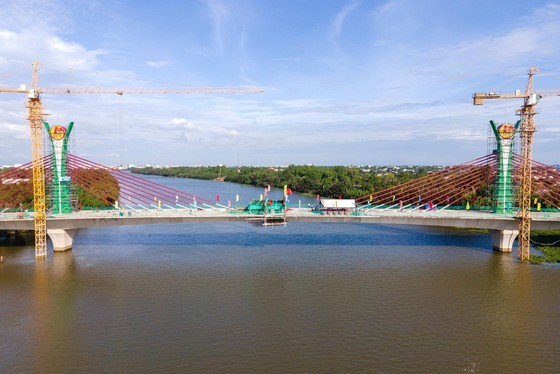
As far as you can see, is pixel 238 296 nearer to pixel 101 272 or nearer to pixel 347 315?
pixel 347 315

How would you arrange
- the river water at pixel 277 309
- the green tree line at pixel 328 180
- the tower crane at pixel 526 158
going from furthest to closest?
the green tree line at pixel 328 180, the tower crane at pixel 526 158, the river water at pixel 277 309

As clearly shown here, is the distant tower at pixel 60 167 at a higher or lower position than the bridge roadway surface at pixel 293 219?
higher

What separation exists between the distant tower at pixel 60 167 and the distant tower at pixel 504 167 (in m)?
39.0

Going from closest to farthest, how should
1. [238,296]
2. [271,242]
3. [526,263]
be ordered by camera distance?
1. [238,296]
2. [526,263]
3. [271,242]

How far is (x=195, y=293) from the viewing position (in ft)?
85.8

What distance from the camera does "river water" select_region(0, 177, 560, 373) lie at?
18.3 m

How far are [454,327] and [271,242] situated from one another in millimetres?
21799

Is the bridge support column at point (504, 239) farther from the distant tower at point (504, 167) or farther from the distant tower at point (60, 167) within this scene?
the distant tower at point (60, 167)

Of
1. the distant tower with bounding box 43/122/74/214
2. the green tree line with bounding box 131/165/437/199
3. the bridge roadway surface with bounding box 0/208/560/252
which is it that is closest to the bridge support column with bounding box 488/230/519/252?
the bridge roadway surface with bounding box 0/208/560/252

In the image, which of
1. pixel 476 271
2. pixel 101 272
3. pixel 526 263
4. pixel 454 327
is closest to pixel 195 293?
pixel 101 272

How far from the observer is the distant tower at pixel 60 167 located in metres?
37.1

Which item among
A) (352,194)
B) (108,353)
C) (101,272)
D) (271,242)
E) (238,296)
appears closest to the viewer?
(108,353)

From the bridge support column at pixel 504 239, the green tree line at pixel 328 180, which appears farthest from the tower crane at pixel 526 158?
the green tree line at pixel 328 180

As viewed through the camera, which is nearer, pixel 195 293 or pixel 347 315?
pixel 347 315
